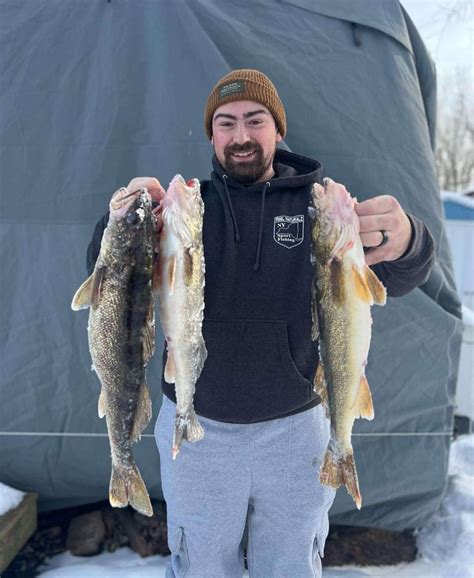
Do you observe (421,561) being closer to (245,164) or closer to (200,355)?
(200,355)

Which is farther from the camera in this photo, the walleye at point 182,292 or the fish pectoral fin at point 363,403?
the fish pectoral fin at point 363,403

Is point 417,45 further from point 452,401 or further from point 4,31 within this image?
point 4,31

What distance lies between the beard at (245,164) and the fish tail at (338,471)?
4.32ft

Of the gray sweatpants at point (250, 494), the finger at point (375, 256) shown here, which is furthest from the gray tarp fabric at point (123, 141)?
the finger at point (375, 256)

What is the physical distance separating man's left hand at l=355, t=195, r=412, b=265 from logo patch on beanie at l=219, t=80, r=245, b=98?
90cm

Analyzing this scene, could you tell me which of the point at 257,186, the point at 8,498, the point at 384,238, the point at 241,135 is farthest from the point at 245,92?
the point at 8,498

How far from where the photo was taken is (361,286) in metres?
2.04

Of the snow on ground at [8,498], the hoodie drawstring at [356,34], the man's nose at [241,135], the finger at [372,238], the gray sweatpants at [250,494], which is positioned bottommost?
the snow on ground at [8,498]

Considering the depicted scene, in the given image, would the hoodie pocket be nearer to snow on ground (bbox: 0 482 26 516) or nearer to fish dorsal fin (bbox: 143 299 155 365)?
fish dorsal fin (bbox: 143 299 155 365)

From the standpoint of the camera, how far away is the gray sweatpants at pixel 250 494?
2.32m

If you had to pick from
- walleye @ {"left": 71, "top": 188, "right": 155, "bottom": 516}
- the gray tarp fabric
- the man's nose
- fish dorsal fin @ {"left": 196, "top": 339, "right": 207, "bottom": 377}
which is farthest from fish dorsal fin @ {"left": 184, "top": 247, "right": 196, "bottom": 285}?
the gray tarp fabric

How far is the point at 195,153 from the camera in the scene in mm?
3746

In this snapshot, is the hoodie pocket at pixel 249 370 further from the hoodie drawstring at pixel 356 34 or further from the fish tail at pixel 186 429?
the hoodie drawstring at pixel 356 34

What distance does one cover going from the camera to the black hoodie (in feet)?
7.49
